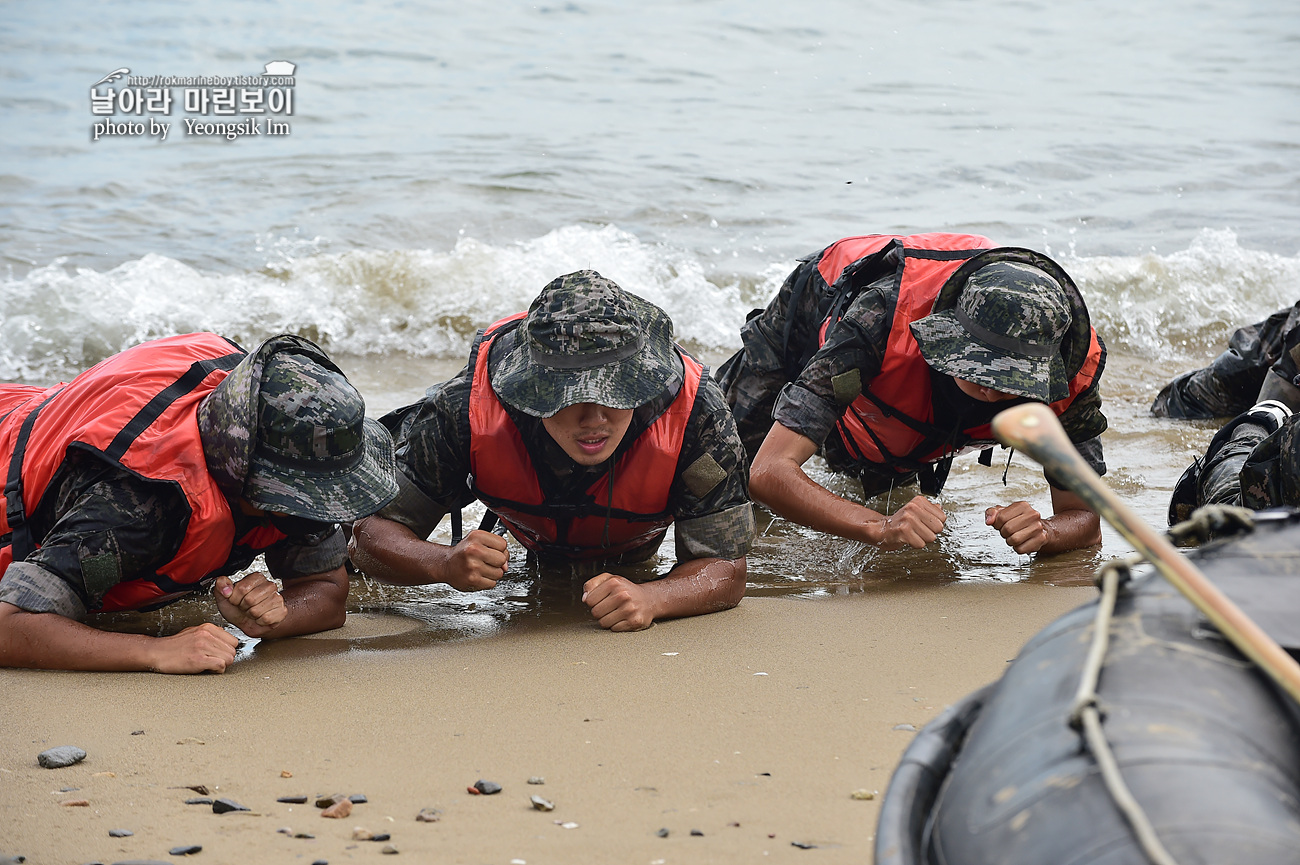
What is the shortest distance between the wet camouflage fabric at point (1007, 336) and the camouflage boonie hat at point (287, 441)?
1759mm

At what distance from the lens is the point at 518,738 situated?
2555 millimetres

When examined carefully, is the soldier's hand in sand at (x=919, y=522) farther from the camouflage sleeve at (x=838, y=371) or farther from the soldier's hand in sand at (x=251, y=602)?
the soldier's hand in sand at (x=251, y=602)

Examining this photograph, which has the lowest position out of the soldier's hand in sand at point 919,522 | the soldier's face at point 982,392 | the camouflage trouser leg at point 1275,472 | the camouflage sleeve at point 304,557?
the camouflage sleeve at point 304,557

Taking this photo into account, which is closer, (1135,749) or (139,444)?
(1135,749)

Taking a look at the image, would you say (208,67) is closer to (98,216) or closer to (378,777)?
(98,216)

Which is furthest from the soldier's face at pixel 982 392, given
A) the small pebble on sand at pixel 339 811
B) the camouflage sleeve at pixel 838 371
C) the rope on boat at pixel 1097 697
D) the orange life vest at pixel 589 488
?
the small pebble on sand at pixel 339 811

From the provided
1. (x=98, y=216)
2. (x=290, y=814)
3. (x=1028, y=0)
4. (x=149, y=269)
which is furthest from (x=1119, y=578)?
(x=1028, y=0)

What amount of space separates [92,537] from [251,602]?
0.42 m

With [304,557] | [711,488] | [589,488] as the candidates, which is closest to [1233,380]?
[711,488]

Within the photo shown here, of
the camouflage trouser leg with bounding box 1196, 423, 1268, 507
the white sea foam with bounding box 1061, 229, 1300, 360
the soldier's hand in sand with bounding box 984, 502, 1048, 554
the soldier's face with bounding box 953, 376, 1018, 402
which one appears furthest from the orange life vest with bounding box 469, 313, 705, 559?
the white sea foam with bounding box 1061, 229, 1300, 360

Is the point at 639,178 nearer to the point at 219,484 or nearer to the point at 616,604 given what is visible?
the point at 616,604

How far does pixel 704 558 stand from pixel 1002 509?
1049 mm

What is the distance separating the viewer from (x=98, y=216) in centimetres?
1002

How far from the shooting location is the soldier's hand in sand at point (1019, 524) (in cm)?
392
